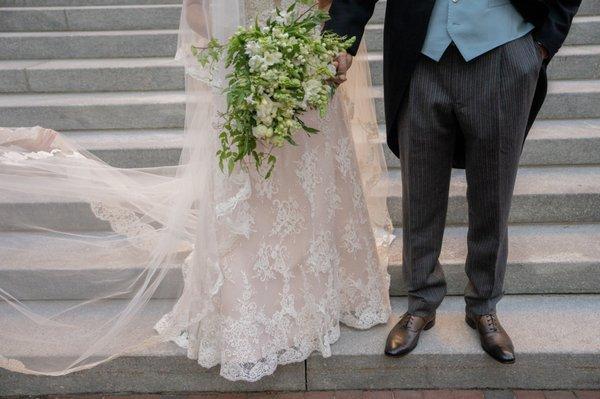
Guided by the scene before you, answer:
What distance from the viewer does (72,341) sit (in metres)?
2.35

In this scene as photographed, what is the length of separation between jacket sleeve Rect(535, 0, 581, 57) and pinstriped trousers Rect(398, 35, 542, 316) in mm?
50

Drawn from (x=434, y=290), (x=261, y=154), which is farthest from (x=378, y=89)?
(x=261, y=154)

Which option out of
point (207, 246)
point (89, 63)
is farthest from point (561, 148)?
point (89, 63)

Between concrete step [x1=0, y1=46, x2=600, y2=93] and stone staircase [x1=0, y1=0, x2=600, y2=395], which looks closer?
stone staircase [x1=0, y1=0, x2=600, y2=395]

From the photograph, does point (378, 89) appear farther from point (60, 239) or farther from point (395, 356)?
point (60, 239)

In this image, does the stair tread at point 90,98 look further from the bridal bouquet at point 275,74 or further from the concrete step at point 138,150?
the bridal bouquet at point 275,74

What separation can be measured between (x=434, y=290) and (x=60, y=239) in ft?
6.22

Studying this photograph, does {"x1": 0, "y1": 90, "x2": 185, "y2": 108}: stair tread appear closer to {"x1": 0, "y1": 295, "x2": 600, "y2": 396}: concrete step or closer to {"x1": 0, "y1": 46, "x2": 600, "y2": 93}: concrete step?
{"x1": 0, "y1": 46, "x2": 600, "y2": 93}: concrete step

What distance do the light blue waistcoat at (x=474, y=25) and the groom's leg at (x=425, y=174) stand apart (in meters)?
0.09

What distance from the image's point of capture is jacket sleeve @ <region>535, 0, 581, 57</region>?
1836 mm

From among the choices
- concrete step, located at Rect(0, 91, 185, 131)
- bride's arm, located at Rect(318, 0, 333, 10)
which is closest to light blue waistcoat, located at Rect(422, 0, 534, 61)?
bride's arm, located at Rect(318, 0, 333, 10)

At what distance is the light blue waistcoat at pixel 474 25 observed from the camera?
1771mm

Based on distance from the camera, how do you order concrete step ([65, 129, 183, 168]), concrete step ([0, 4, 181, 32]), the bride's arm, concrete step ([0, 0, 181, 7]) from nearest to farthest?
the bride's arm → concrete step ([65, 129, 183, 168]) → concrete step ([0, 4, 181, 32]) → concrete step ([0, 0, 181, 7])

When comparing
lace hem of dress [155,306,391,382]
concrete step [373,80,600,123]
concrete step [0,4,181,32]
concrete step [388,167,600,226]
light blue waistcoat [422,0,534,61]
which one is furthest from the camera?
concrete step [0,4,181,32]
